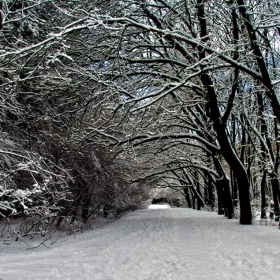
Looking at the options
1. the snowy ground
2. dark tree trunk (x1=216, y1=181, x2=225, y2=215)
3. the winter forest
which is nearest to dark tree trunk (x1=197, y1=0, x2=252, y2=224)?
the winter forest


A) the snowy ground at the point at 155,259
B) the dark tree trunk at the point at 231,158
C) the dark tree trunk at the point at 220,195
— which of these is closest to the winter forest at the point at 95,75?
the dark tree trunk at the point at 231,158

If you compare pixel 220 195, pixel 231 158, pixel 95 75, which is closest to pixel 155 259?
pixel 95 75

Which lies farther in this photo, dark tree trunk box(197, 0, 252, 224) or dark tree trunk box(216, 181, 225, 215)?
dark tree trunk box(216, 181, 225, 215)

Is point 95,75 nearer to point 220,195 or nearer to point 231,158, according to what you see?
point 231,158

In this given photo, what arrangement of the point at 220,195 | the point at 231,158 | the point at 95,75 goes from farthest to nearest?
1. the point at 220,195
2. the point at 231,158
3. the point at 95,75

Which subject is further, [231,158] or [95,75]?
[231,158]

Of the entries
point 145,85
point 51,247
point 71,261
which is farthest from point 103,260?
point 145,85

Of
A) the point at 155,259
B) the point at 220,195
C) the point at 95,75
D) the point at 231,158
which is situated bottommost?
the point at 155,259

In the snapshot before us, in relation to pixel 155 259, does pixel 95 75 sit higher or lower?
higher

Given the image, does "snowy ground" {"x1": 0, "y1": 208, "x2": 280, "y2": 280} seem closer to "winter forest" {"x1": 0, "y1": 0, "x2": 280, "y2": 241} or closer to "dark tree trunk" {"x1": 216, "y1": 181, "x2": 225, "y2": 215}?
"winter forest" {"x1": 0, "y1": 0, "x2": 280, "y2": 241}

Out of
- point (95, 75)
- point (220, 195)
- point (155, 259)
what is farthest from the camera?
point (220, 195)

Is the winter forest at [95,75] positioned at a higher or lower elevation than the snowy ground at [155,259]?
higher

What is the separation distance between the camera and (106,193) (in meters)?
16.3

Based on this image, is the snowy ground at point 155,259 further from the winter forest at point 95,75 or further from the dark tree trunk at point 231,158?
the dark tree trunk at point 231,158
